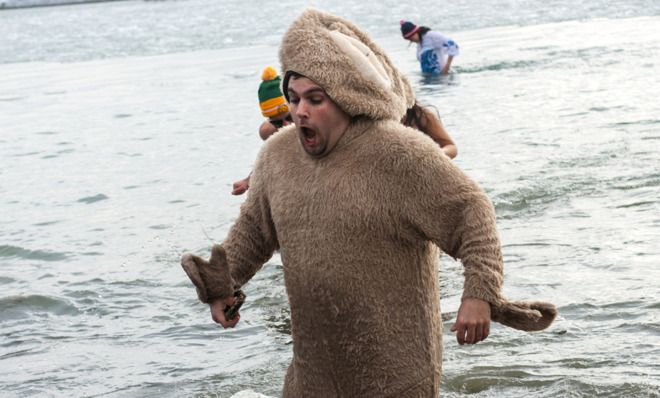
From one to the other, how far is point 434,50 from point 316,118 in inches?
685

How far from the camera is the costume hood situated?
3658 mm

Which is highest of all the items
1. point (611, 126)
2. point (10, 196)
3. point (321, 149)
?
point (321, 149)

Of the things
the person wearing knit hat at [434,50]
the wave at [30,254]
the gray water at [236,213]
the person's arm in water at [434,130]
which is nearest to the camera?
the gray water at [236,213]

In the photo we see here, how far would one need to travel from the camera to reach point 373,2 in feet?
141

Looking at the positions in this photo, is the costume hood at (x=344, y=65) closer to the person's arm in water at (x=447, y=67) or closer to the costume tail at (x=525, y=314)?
the costume tail at (x=525, y=314)

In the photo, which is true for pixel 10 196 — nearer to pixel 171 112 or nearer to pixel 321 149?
pixel 171 112

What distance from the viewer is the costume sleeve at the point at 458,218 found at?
3451mm

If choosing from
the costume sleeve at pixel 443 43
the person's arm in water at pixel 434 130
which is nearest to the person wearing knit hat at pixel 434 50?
the costume sleeve at pixel 443 43

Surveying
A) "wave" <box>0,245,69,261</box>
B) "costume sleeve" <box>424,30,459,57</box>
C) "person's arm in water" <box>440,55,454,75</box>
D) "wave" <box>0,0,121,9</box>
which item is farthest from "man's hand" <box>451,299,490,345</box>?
"wave" <box>0,0,121,9</box>

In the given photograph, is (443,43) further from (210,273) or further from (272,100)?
(210,273)

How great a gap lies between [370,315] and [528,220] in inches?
258

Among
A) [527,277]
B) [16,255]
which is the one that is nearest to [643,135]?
[527,277]

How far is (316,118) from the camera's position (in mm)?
3670

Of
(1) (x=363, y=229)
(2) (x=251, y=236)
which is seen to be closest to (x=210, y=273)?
(2) (x=251, y=236)
